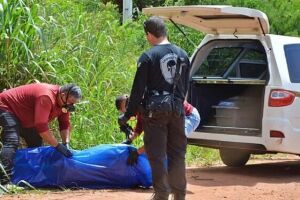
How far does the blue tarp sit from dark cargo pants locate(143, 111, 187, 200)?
120 cm

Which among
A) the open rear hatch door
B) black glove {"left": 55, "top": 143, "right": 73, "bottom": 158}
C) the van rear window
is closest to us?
black glove {"left": 55, "top": 143, "right": 73, "bottom": 158}

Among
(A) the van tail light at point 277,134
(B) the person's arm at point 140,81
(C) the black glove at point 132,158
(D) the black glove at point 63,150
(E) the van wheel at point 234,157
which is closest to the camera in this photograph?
(B) the person's arm at point 140,81

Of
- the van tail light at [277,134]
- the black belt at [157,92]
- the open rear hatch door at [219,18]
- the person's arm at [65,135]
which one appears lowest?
the van tail light at [277,134]

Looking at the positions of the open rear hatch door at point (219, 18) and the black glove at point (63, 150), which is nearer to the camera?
the black glove at point (63, 150)

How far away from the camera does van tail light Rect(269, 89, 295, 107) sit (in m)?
8.03

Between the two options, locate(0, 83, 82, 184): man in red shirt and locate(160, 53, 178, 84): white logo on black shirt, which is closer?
locate(160, 53, 178, 84): white logo on black shirt

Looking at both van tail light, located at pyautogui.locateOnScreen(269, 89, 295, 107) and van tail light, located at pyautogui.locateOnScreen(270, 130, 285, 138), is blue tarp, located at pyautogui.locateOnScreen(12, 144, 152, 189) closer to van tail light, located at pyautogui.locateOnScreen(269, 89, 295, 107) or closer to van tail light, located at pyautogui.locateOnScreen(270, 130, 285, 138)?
van tail light, located at pyautogui.locateOnScreen(270, 130, 285, 138)

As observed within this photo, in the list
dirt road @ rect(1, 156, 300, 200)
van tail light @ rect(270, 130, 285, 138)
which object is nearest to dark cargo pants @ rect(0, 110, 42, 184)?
dirt road @ rect(1, 156, 300, 200)

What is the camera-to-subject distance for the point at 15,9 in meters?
8.01

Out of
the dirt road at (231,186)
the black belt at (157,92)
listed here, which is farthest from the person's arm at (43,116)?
the black belt at (157,92)

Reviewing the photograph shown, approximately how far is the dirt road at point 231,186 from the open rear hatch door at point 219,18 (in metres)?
1.88

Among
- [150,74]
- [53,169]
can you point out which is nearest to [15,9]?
[53,169]

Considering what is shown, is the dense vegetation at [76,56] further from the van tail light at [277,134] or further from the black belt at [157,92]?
the black belt at [157,92]

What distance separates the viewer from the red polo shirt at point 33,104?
6.98 meters
